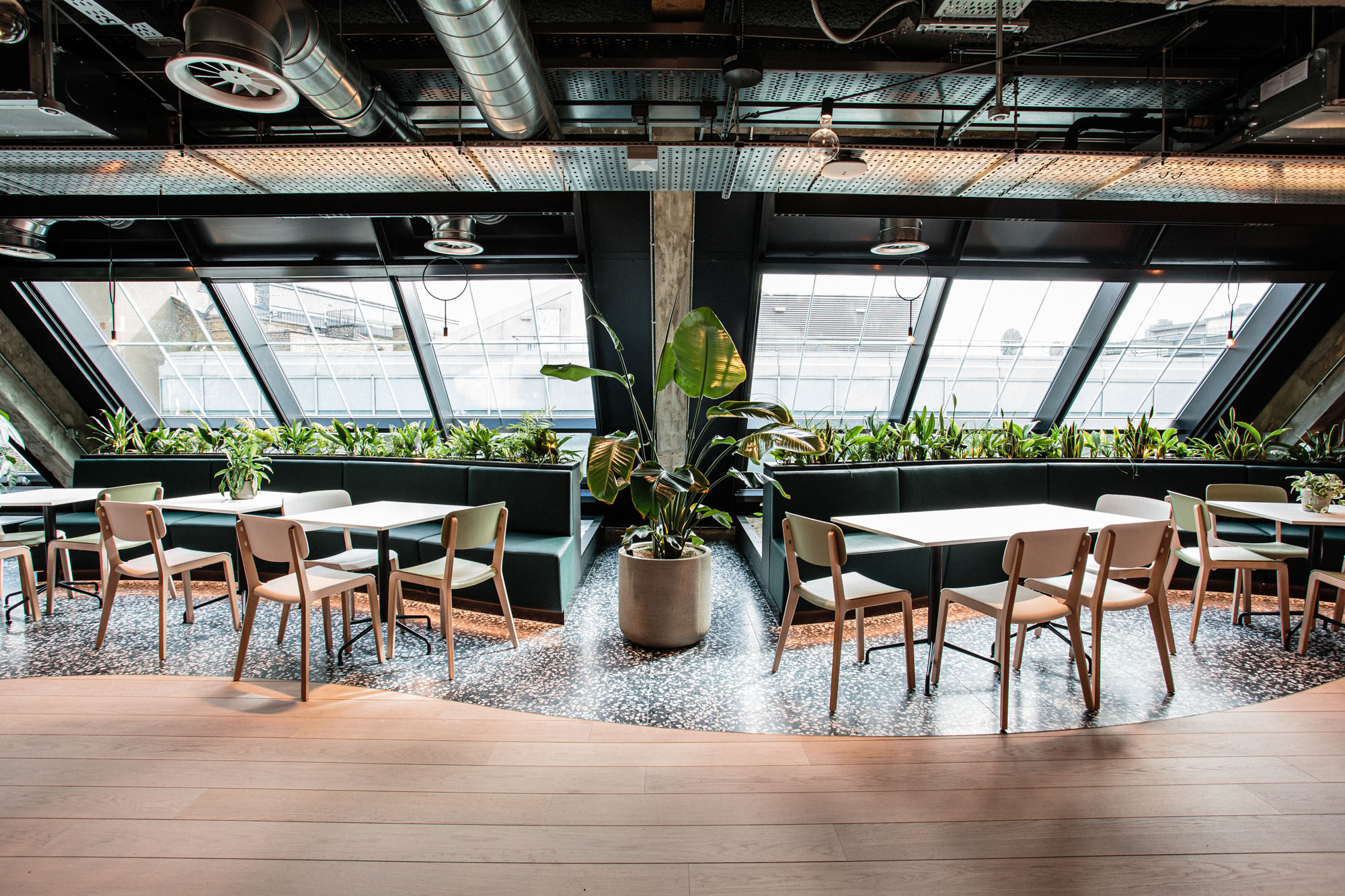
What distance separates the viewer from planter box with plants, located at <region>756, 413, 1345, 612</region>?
4738 millimetres

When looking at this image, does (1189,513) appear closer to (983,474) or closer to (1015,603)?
(983,474)

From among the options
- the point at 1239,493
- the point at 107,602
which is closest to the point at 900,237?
the point at 1239,493

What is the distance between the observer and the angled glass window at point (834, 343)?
7543 millimetres

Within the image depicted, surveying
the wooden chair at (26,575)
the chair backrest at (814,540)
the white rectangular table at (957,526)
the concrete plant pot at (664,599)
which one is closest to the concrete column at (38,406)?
the wooden chair at (26,575)

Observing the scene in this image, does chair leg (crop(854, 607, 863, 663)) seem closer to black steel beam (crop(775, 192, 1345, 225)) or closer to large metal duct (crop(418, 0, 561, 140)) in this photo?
black steel beam (crop(775, 192, 1345, 225))

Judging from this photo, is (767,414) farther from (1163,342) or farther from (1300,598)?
(1163,342)

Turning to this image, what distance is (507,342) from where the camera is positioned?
26.7ft

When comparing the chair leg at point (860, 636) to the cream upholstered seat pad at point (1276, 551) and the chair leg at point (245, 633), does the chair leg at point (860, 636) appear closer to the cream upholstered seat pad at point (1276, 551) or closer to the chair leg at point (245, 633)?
the cream upholstered seat pad at point (1276, 551)

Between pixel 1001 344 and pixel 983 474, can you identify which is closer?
pixel 983 474

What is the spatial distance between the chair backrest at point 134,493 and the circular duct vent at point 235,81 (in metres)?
3.45

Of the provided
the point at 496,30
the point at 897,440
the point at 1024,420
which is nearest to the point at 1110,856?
the point at 897,440

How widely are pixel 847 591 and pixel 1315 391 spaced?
7.26m

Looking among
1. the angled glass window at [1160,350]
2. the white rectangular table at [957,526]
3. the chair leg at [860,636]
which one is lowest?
the chair leg at [860,636]

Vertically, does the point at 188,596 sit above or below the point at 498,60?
below
